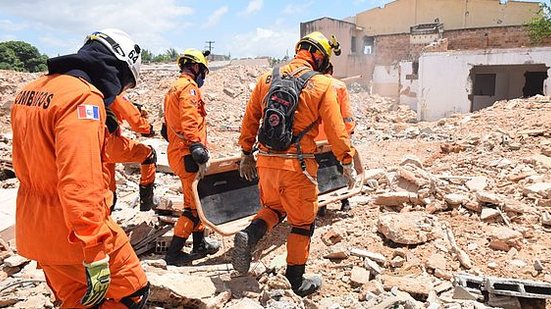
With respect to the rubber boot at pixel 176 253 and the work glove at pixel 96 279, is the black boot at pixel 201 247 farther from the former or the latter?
the work glove at pixel 96 279

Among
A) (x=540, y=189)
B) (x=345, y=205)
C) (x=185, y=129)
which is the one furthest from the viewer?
(x=345, y=205)

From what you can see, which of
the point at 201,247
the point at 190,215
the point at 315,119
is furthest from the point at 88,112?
the point at 201,247

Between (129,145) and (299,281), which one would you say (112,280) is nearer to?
(129,145)

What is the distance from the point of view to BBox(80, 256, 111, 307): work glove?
1.95m

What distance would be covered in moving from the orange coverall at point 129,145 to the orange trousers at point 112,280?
1.13 m

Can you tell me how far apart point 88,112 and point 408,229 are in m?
3.55

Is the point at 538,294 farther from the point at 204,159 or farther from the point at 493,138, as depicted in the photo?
the point at 493,138

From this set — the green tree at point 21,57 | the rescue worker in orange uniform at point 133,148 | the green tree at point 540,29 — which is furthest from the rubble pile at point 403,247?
the green tree at point 21,57

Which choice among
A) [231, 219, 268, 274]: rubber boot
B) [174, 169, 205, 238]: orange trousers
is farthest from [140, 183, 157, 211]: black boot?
[231, 219, 268, 274]: rubber boot

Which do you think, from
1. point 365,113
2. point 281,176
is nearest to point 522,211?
point 281,176

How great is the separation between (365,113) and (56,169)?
2125 cm

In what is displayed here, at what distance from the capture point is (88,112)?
6.43 ft

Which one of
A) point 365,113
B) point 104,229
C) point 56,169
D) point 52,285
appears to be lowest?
point 365,113

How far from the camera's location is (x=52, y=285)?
89.0 inches
